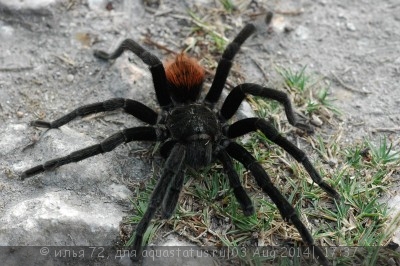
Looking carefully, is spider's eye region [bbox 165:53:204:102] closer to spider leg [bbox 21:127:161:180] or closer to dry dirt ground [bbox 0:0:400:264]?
dry dirt ground [bbox 0:0:400:264]

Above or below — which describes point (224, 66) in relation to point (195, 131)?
above

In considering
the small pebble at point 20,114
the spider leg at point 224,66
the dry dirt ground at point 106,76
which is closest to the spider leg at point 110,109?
the dry dirt ground at point 106,76

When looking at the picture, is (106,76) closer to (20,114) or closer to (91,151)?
(20,114)

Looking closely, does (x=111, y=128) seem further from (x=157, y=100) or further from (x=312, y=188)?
(x=312, y=188)

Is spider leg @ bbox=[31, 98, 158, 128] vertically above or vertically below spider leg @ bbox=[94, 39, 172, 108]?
below

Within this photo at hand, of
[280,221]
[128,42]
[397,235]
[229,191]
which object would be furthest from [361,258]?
[128,42]

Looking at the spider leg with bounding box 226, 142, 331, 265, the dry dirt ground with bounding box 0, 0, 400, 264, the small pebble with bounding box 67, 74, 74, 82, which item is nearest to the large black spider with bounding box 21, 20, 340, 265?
the spider leg with bounding box 226, 142, 331, 265

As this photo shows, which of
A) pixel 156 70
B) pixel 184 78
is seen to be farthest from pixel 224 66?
pixel 156 70

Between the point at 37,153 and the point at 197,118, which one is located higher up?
the point at 197,118
